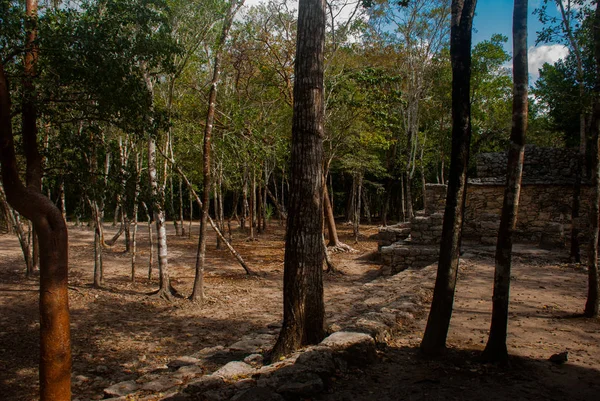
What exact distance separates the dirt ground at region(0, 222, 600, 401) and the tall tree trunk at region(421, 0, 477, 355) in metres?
0.74

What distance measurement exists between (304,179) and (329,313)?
13.3ft

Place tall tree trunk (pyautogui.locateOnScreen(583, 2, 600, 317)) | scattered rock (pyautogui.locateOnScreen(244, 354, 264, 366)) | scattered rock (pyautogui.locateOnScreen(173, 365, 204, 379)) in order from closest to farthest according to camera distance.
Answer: scattered rock (pyautogui.locateOnScreen(244, 354, 264, 366)) → scattered rock (pyautogui.locateOnScreen(173, 365, 204, 379)) → tall tree trunk (pyautogui.locateOnScreen(583, 2, 600, 317))

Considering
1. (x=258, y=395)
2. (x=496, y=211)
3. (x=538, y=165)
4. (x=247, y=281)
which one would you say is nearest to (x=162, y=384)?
(x=258, y=395)

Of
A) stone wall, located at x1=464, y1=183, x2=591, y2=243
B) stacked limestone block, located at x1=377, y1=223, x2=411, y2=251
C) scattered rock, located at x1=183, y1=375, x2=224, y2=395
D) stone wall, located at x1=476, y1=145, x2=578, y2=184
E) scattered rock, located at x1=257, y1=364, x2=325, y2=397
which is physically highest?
stone wall, located at x1=476, y1=145, x2=578, y2=184

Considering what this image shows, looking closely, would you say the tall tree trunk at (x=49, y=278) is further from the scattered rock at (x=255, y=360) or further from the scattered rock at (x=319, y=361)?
the scattered rock at (x=319, y=361)

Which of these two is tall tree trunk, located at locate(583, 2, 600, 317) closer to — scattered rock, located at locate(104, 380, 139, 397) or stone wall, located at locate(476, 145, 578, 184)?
scattered rock, located at locate(104, 380, 139, 397)

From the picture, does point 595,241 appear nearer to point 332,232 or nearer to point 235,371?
point 235,371

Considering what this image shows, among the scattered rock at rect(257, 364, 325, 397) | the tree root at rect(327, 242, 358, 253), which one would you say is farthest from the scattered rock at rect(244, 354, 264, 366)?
the tree root at rect(327, 242, 358, 253)

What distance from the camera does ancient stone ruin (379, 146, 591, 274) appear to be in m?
12.7

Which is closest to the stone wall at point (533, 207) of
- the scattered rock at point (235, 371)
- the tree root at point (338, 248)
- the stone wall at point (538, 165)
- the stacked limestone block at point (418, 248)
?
the stone wall at point (538, 165)

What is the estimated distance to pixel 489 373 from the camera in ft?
13.3

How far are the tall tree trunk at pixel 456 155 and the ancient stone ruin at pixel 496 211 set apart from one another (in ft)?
25.6

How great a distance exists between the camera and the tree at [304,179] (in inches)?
176

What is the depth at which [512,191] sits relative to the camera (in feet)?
13.5
